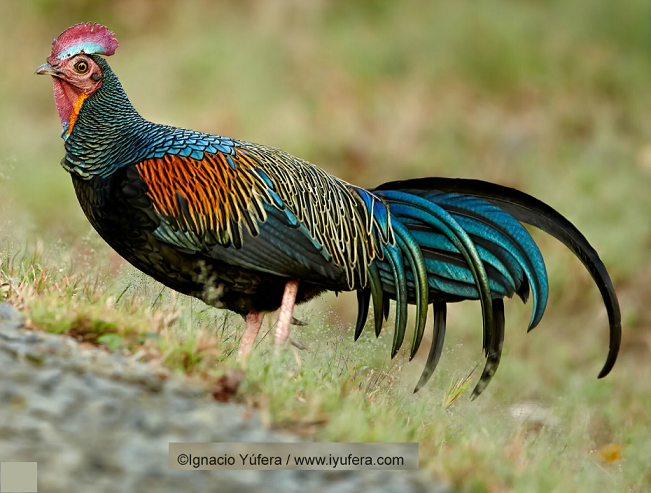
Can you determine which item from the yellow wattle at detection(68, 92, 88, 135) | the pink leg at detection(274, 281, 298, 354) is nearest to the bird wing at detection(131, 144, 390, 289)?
the pink leg at detection(274, 281, 298, 354)

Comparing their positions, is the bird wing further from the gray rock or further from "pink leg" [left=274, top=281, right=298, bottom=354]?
the gray rock

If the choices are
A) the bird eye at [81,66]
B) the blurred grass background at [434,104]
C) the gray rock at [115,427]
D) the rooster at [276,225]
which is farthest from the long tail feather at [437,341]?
the blurred grass background at [434,104]

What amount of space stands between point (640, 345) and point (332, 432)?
8287 mm

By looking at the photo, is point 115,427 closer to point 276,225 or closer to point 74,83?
point 276,225

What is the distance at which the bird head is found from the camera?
5609 mm

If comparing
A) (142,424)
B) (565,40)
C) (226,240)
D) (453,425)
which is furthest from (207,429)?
(565,40)

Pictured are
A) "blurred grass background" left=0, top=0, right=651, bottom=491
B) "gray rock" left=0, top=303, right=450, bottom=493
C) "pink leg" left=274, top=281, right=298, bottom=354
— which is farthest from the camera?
"blurred grass background" left=0, top=0, right=651, bottom=491

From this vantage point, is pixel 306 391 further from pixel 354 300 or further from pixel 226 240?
pixel 354 300

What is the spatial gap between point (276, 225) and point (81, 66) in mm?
1867

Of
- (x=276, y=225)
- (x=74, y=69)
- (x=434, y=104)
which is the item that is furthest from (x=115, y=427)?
(x=434, y=104)

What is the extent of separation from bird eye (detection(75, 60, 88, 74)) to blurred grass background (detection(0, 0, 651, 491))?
4690 millimetres

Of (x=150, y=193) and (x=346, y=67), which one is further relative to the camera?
(x=346, y=67)

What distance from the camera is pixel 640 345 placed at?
11094 mm

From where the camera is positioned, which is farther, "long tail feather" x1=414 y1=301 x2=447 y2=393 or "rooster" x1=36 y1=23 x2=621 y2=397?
"long tail feather" x1=414 y1=301 x2=447 y2=393
